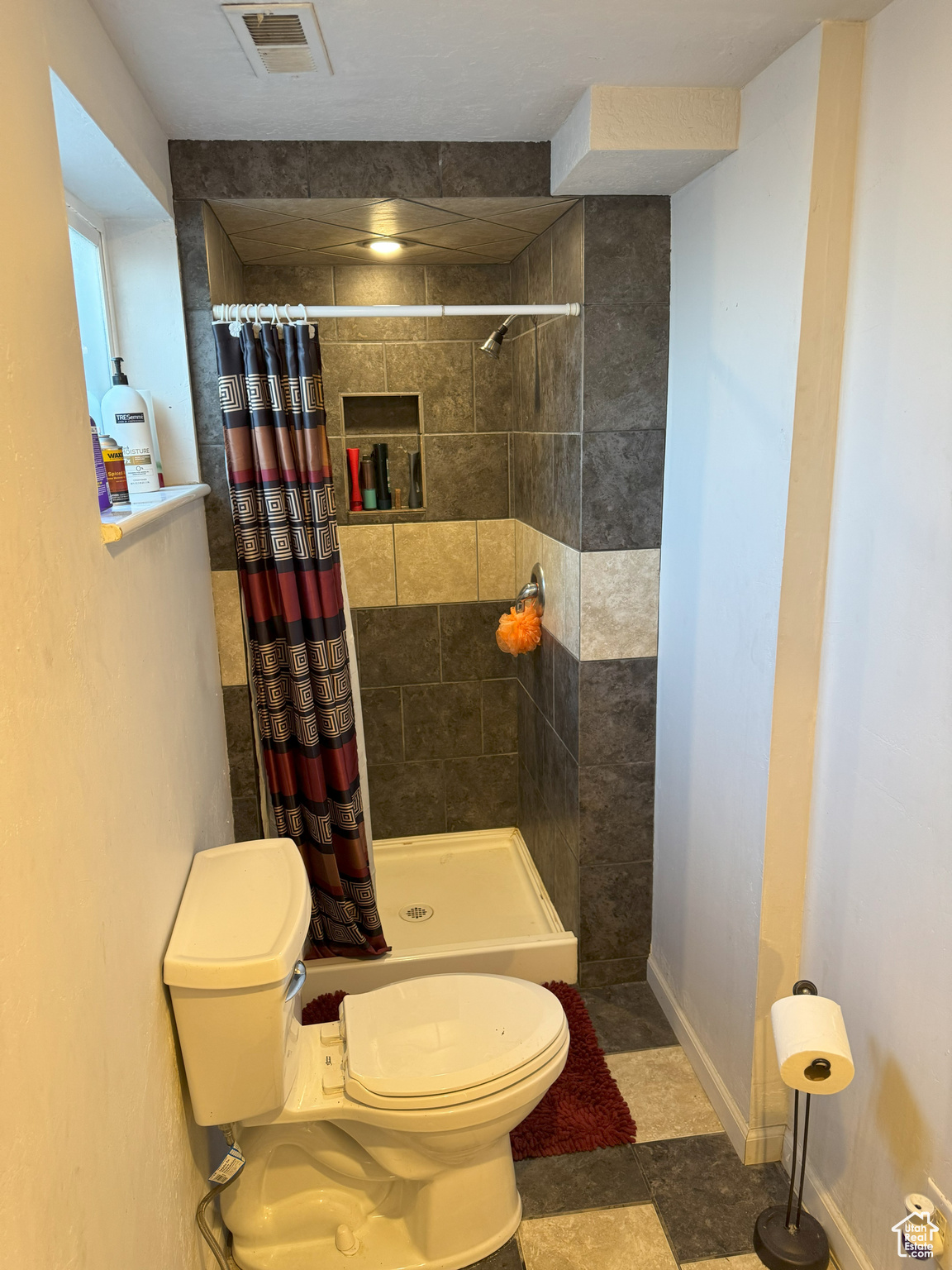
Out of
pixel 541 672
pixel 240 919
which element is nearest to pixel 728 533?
pixel 541 672

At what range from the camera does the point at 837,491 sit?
1.73 m

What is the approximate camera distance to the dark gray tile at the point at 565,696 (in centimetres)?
257

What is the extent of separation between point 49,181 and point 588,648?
5.67 feet

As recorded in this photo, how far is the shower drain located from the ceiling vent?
2.46m

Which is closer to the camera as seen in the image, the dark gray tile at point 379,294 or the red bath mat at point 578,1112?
the red bath mat at point 578,1112

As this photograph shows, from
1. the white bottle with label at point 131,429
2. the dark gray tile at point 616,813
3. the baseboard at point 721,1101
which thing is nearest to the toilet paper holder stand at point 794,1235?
the baseboard at point 721,1101

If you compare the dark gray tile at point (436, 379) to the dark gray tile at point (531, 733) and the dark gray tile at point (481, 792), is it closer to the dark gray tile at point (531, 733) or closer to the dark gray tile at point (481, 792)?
the dark gray tile at point (531, 733)

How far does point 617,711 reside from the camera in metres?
2.55

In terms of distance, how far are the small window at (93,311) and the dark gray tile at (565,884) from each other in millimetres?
1816

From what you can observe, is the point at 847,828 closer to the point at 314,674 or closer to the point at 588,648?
the point at 588,648

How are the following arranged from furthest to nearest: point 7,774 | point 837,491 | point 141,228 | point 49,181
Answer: point 141,228 → point 837,491 → point 49,181 → point 7,774

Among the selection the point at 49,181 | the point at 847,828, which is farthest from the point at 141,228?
the point at 847,828

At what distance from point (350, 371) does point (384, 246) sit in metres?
0.50

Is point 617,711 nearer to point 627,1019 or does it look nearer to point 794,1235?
point 627,1019
